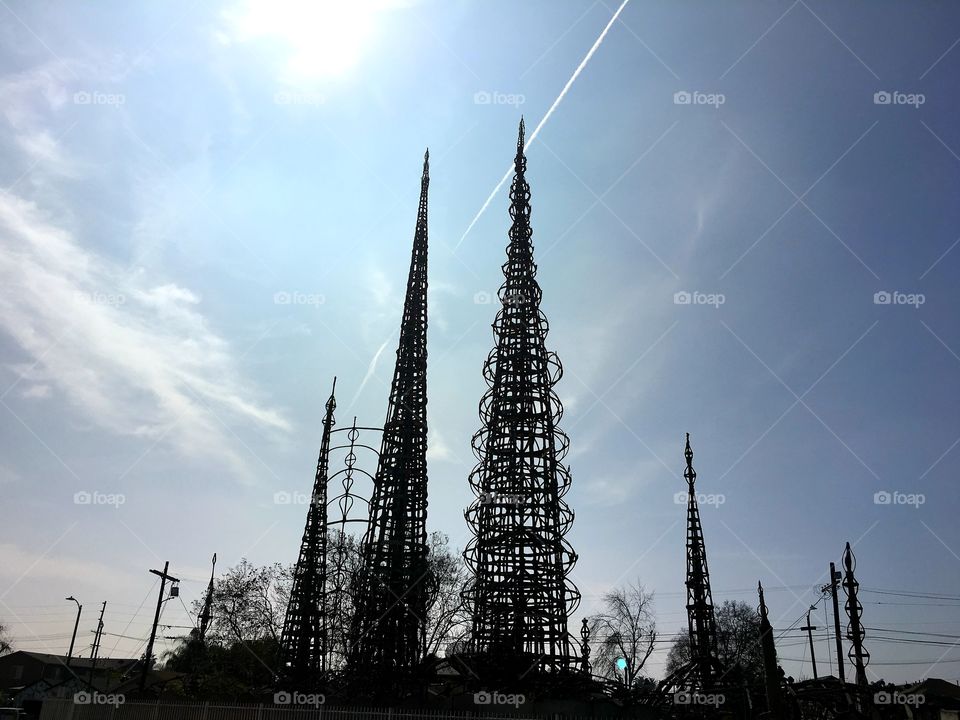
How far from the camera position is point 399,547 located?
3656 centimetres

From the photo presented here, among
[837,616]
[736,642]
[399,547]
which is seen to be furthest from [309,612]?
[736,642]

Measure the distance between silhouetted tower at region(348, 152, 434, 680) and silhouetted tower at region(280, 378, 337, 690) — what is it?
2.51 metres

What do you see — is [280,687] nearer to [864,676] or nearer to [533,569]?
[533,569]

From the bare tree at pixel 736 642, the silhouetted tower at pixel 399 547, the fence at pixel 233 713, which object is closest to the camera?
the fence at pixel 233 713

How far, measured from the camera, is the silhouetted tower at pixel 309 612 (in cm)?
3647

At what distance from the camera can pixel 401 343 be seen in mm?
41594

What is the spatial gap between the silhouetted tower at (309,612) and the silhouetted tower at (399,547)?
2.51 metres

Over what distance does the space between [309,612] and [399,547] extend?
6413mm

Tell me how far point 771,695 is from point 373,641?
26031 millimetres

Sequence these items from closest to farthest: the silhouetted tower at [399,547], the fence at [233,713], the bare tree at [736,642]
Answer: the fence at [233,713]
the silhouetted tower at [399,547]
the bare tree at [736,642]

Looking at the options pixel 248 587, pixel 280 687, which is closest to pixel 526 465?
pixel 280 687

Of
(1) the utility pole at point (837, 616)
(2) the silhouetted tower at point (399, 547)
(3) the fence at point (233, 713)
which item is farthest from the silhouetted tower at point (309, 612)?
(1) the utility pole at point (837, 616)

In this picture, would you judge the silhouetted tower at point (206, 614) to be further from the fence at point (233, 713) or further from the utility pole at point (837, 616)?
the utility pole at point (837, 616)

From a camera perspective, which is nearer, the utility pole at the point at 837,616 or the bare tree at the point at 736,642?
the utility pole at the point at 837,616
